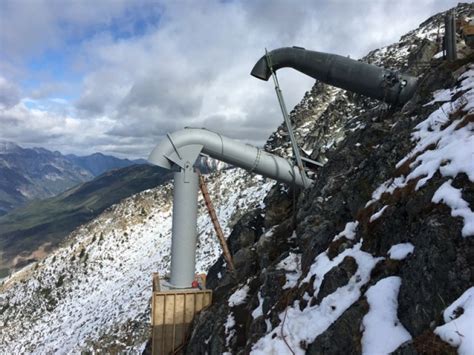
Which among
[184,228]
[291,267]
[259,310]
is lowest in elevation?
[259,310]

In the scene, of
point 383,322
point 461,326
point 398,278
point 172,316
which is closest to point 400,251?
point 398,278

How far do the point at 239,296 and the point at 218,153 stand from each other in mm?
7947

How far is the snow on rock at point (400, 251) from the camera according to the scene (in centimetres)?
817

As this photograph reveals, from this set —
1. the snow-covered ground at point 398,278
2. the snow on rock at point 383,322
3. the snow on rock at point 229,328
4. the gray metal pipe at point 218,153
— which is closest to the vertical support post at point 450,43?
the snow-covered ground at point 398,278

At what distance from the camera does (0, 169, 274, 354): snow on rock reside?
143ft

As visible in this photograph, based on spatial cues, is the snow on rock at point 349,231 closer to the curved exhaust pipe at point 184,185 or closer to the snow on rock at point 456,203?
the snow on rock at point 456,203

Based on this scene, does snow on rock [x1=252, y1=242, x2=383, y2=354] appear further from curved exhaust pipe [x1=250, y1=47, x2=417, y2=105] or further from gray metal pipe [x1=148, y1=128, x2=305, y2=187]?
curved exhaust pipe [x1=250, y1=47, x2=417, y2=105]

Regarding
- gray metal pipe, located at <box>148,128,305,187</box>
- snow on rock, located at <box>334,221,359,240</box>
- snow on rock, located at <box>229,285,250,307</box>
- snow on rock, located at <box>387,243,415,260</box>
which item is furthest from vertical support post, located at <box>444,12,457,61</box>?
snow on rock, located at <box>229,285,250,307</box>

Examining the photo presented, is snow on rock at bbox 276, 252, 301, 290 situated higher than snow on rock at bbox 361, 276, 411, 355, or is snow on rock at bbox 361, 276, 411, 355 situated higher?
snow on rock at bbox 276, 252, 301, 290

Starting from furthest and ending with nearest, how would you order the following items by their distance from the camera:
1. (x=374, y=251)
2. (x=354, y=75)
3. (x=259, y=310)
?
(x=354, y=75) → (x=259, y=310) → (x=374, y=251)

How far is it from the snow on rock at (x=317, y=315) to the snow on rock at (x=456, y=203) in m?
2.31

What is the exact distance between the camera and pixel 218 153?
20078 millimetres

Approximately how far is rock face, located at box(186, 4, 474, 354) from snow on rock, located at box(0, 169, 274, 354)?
2783 cm

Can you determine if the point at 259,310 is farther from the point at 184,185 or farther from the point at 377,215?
the point at 184,185
